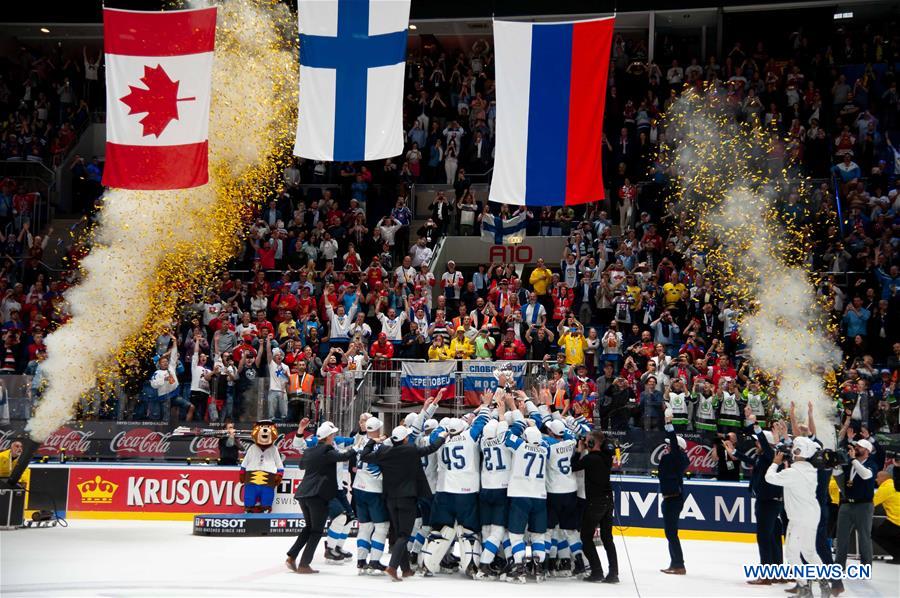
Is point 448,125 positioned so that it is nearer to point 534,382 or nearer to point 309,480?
point 534,382

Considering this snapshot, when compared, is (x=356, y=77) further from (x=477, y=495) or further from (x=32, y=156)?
(x=32, y=156)

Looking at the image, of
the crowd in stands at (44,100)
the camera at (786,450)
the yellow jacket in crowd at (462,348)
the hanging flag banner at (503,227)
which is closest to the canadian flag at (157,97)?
the yellow jacket in crowd at (462,348)

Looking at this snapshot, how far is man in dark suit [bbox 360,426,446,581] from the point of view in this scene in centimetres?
1341

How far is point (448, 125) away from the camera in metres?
31.8

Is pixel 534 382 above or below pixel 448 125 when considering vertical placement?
below

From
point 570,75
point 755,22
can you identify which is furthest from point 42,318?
point 755,22

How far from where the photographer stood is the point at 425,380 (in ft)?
67.9

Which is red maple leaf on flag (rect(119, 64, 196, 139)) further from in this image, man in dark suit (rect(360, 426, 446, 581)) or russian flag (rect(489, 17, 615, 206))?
man in dark suit (rect(360, 426, 446, 581))

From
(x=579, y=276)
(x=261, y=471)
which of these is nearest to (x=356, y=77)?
(x=261, y=471)

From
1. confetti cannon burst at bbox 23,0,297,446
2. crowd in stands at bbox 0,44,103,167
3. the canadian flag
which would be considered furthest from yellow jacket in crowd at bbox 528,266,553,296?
crowd in stands at bbox 0,44,103,167

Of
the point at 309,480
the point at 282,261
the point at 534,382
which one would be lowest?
the point at 309,480

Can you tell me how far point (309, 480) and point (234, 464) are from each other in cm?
752

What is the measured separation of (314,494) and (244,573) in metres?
1.45

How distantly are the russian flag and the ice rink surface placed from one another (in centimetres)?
516
